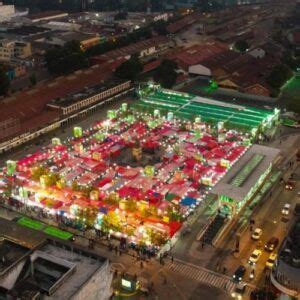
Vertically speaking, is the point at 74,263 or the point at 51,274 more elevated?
the point at 74,263

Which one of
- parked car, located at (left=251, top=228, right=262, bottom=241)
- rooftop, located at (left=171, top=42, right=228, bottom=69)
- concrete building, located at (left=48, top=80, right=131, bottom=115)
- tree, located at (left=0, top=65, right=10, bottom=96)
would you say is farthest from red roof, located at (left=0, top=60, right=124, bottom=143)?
parked car, located at (left=251, top=228, right=262, bottom=241)

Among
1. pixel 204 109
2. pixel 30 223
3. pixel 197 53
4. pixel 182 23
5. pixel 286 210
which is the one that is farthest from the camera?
pixel 182 23

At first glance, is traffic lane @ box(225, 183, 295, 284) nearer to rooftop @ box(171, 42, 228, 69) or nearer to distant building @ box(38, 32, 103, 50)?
rooftop @ box(171, 42, 228, 69)

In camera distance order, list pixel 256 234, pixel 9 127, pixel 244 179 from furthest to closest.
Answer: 1. pixel 9 127
2. pixel 244 179
3. pixel 256 234

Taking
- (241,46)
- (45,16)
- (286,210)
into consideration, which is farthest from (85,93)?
(45,16)

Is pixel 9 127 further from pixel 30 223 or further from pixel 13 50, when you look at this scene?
pixel 13 50

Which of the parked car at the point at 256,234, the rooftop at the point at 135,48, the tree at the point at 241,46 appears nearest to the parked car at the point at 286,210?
the parked car at the point at 256,234
